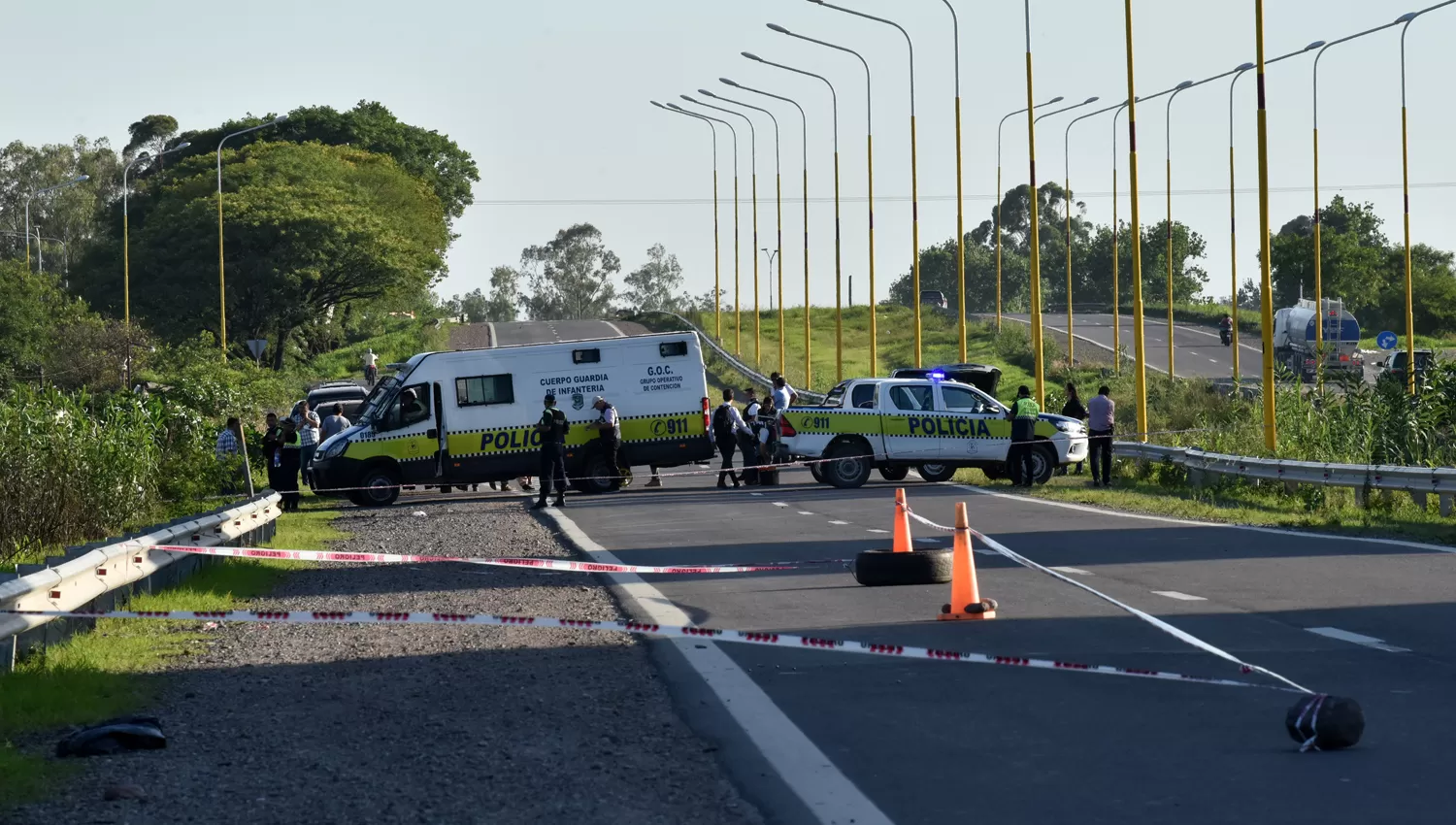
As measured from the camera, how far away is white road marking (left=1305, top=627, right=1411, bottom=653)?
10.2m

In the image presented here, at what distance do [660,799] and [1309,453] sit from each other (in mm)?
21951

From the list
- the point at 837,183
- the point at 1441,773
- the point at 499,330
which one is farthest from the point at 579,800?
the point at 499,330

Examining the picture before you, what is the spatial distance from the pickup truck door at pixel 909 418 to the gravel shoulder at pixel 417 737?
17599mm

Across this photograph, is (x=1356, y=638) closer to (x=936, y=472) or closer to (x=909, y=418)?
(x=909, y=418)

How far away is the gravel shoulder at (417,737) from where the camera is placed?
22.2 ft

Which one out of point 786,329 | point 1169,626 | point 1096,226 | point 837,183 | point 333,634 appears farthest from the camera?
point 1096,226

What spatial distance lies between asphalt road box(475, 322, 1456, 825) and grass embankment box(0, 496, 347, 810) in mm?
2676

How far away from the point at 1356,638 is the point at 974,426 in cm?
2013

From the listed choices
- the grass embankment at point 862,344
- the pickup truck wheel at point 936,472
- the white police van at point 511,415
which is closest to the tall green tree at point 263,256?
the grass embankment at point 862,344

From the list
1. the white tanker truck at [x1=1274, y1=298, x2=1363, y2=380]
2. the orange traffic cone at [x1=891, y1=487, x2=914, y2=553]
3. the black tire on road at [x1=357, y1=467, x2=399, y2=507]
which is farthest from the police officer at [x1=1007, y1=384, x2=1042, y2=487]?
the white tanker truck at [x1=1274, y1=298, x2=1363, y2=380]

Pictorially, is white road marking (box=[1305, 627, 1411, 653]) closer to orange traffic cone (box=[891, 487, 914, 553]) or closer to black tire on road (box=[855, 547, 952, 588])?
black tire on road (box=[855, 547, 952, 588])

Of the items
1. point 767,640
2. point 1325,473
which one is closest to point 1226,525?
point 1325,473

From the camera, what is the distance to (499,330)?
10806 centimetres

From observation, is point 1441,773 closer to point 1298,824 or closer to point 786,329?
point 1298,824
